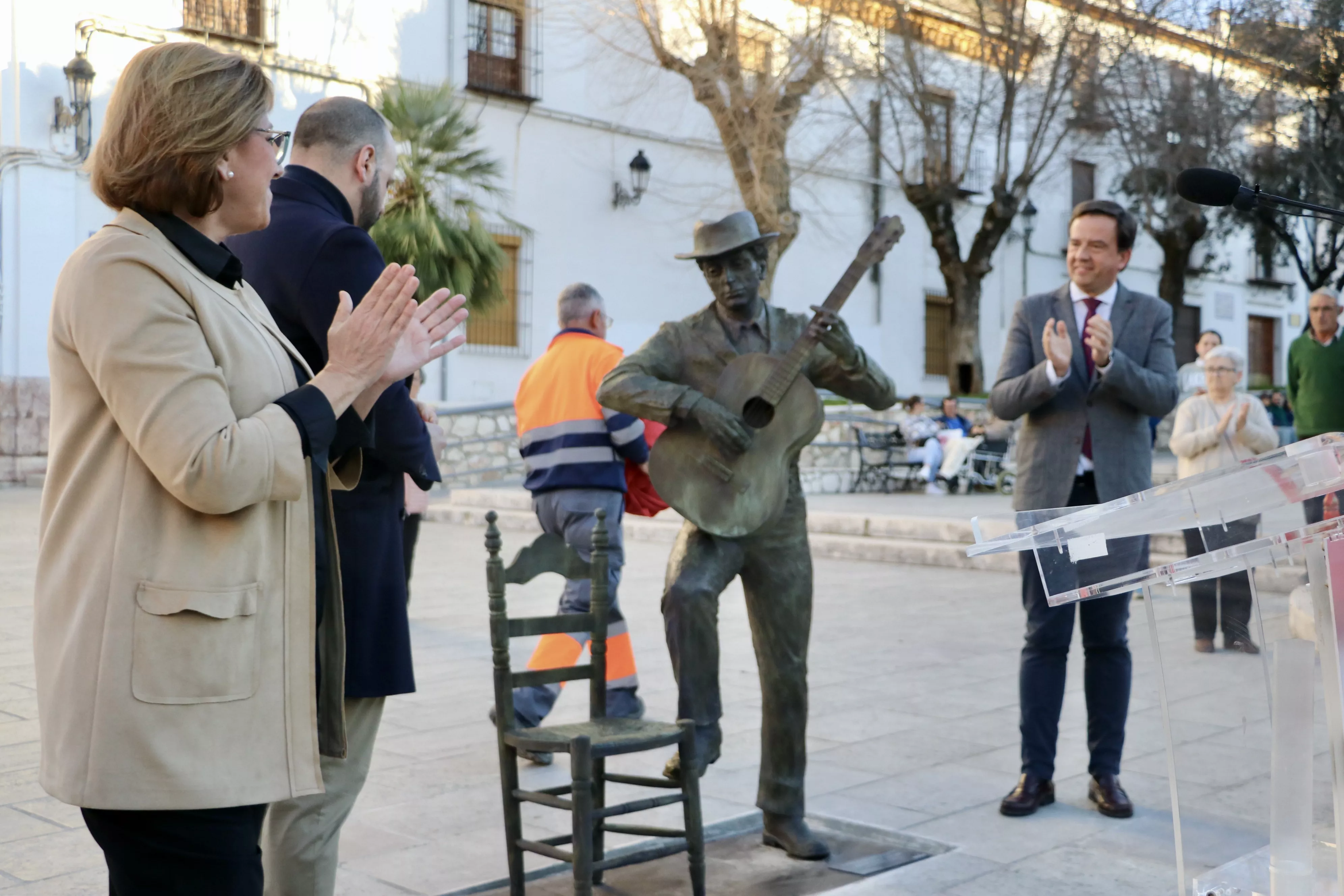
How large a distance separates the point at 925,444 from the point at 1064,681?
554 inches

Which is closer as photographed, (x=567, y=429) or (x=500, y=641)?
(x=500, y=641)

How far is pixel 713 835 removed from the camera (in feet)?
13.7

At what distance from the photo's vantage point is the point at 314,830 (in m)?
2.77

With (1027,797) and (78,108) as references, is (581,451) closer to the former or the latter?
(1027,797)

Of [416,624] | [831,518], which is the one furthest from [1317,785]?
[831,518]

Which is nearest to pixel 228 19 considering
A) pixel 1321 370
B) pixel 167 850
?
pixel 1321 370

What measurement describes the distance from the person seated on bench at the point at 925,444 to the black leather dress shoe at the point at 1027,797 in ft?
43.6

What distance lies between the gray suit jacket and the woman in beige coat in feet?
9.66

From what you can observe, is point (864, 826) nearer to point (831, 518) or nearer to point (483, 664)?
point (483, 664)

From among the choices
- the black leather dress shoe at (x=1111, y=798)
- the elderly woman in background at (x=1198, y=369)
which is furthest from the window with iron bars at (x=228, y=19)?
the black leather dress shoe at (x=1111, y=798)

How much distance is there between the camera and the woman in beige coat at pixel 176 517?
190 cm

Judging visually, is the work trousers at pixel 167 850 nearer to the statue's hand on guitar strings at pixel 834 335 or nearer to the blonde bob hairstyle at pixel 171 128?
the blonde bob hairstyle at pixel 171 128

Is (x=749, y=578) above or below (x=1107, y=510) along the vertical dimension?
below

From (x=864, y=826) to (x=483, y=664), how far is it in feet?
10.4
